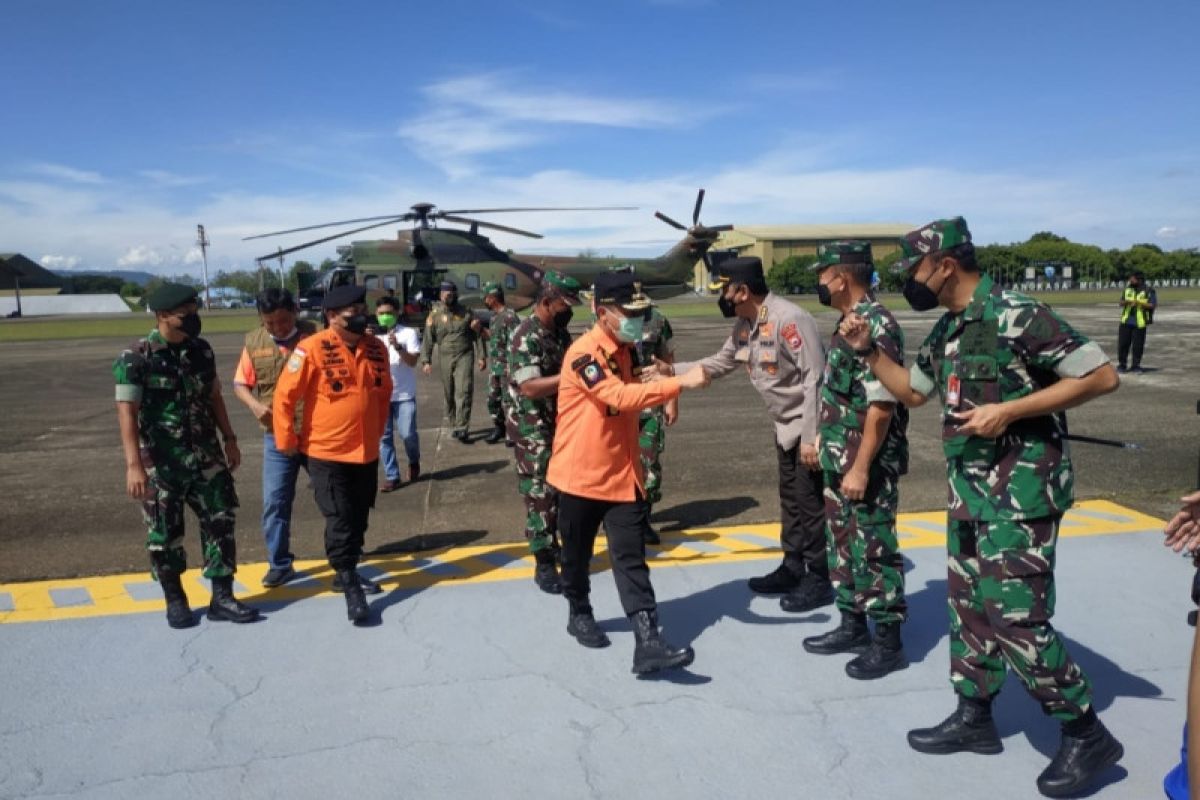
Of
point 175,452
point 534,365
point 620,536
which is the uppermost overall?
point 534,365

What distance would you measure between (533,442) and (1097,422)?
8.18m

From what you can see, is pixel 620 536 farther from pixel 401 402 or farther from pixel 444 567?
pixel 401 402

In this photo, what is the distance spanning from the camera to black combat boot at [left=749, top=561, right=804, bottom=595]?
194 inches

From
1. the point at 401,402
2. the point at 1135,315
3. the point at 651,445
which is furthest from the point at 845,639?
the point at 1135,315

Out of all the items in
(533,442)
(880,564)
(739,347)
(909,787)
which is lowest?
(909,787)

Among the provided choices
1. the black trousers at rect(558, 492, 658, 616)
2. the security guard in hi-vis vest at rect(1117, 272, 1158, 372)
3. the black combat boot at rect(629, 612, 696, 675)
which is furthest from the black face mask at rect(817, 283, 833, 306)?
the security guard in hi-vis vest at rect(1117, 272, 1158, 372)

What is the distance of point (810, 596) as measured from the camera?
15.4 feet

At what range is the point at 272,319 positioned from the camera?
18.0ft

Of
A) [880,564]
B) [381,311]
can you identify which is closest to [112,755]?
[880,564]

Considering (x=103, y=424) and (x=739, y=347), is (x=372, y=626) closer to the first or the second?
(x=739, y=347)

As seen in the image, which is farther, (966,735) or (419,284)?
(419,284)

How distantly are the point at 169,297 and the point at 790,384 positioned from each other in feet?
11.2

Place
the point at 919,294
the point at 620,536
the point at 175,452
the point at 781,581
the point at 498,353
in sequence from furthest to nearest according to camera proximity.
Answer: the point at 498,353 → the point at 781,581 → the point at 175,452 → the point at 620,536 → the point at 919,294

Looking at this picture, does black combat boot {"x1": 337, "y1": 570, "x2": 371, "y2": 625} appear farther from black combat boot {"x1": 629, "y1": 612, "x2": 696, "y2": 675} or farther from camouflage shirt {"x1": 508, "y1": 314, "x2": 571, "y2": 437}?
black combat boot {"x1": 629, "y1": 612, "x2": 696, "y2": 675}
